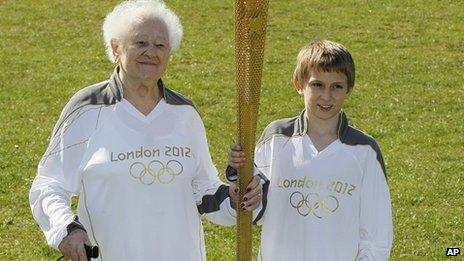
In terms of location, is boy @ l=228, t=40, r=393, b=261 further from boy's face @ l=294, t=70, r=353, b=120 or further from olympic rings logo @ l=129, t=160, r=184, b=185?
olympic rings logo @ l=129, t=160, r=184, b=185

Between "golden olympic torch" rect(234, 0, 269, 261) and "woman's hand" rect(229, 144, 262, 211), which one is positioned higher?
"golden olympic torch" rect(234, 0, 269, 261)

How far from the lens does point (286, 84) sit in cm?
1207

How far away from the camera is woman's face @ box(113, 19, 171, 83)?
4559 millimetres

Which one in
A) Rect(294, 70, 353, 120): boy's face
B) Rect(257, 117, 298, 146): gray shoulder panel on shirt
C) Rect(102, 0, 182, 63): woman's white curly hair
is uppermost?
Rect(102, 0, 182, 63): woman's white curly hair

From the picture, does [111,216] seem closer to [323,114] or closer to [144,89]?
[144,89]

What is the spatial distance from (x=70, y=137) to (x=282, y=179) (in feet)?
3.17

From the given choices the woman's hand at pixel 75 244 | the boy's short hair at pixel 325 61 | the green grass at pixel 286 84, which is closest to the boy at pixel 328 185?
the boy's short hair at pixel 325 61

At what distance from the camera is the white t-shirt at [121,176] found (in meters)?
4.57

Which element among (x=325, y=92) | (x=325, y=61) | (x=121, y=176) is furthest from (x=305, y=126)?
(x=121, y=176)

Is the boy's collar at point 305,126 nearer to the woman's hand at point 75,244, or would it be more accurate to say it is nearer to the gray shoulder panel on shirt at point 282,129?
the gray shoulder panel on shirt at point 282,129

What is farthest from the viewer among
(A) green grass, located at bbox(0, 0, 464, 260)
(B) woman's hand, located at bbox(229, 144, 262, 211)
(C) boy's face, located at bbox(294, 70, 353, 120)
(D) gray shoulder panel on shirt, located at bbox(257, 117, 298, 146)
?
(A) green grass, located at bbox(0, 0, 464, 260)

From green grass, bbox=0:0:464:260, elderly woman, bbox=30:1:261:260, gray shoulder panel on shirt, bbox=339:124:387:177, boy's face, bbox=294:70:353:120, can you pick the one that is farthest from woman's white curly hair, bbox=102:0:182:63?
green grass, bbox=0:0:464:260

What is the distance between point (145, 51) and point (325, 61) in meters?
0.80

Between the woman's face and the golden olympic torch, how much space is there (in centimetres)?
36
